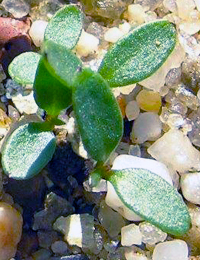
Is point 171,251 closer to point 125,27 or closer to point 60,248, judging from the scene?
point 60,248

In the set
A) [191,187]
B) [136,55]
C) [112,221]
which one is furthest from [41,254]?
[136,55]

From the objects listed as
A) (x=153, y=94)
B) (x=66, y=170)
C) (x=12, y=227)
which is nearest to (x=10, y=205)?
(x=12, y=227)

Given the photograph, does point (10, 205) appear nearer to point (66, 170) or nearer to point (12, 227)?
point (12, 227)

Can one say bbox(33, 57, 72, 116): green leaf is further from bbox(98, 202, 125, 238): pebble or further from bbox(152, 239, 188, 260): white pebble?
bbox(152, 239, 188, 260): white pebble

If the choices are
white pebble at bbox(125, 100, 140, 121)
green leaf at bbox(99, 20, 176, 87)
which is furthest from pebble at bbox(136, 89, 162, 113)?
green leaf at bbox(99, 20, 176, 87)

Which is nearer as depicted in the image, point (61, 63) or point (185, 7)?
point (61, 63)

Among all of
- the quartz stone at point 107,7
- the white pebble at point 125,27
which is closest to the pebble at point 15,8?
the quartz stone at point 107,7
